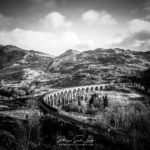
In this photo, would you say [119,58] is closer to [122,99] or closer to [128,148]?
[122,99]

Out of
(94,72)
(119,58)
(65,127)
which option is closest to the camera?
(65,127)

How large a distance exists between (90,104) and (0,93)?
60446 millimetres

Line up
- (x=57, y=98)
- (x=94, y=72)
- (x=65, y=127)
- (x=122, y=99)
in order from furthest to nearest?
(x=94, y=72) → (x=57, y=98) → (x=122, y=99) → (x=65, y=127)

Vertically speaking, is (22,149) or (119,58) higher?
(119,58)

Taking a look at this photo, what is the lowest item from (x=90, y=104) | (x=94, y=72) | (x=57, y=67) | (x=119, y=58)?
(x=90, y=104)

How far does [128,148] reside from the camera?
34.7 feet

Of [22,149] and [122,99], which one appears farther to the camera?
[122,99]

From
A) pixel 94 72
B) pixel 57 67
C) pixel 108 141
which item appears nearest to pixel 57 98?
pixel 108 141

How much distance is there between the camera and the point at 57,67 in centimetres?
17988

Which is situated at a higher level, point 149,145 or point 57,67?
point 57,67

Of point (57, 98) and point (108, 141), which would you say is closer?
point (108, 141)

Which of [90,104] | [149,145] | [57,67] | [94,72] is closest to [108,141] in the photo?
[149,145]

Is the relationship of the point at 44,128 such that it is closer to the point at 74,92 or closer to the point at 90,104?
the point at 90,104

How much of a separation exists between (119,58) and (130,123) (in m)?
184
